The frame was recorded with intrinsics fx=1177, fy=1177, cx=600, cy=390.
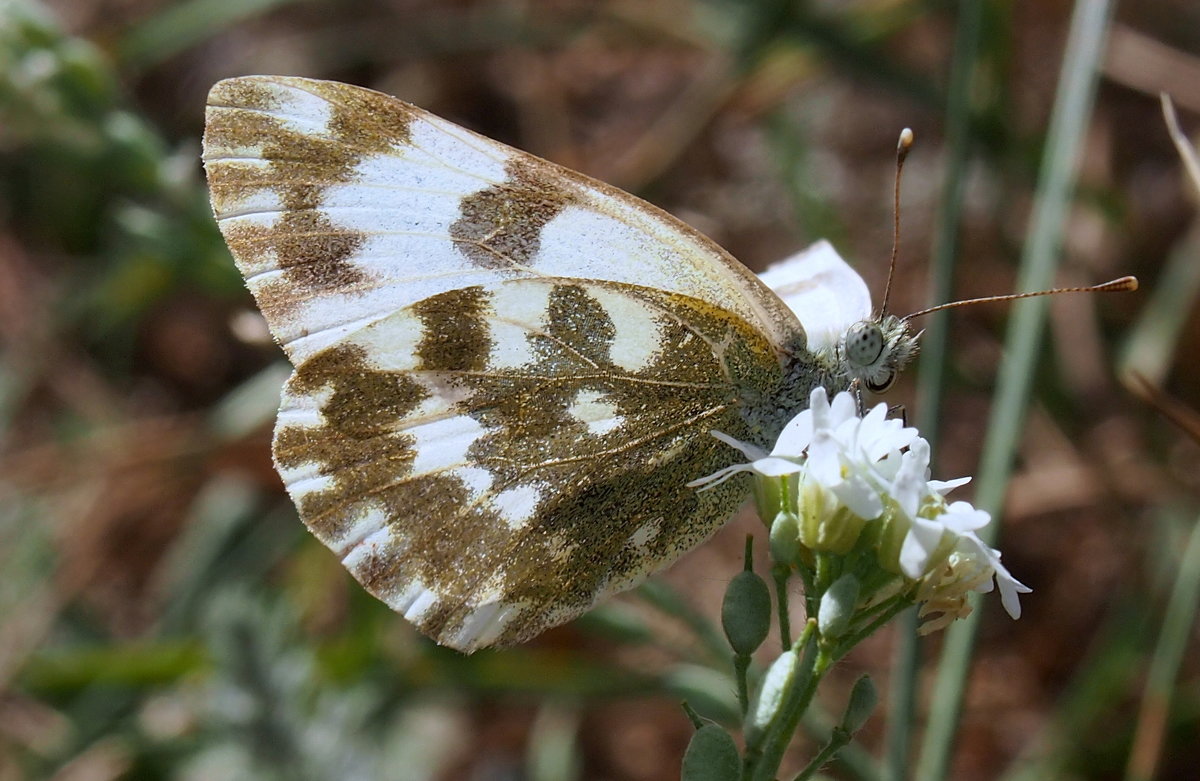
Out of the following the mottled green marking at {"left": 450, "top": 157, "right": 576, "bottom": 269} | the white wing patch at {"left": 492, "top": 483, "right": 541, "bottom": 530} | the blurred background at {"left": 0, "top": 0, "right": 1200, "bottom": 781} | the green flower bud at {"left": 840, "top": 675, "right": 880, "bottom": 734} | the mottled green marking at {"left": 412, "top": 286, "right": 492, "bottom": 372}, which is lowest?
the blurred background at {"left": 0, "top": 0, "right": 1200, "bottom": 781}

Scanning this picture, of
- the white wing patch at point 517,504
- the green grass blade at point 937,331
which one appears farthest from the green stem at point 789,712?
the white wing patch at point 517,504

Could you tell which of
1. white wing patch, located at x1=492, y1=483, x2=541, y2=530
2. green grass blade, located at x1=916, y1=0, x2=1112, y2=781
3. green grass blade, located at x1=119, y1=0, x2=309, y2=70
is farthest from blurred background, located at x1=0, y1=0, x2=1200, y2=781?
white wing patch, located at x1=492, y1=483, x2=541, y2=530

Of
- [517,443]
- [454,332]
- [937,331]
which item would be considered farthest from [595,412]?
[937,331]

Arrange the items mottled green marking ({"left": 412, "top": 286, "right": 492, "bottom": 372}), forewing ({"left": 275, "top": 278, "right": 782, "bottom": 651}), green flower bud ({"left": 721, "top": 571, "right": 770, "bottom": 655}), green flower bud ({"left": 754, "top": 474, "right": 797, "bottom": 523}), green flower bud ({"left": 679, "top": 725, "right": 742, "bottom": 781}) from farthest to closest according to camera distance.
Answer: mottled green marking ({"left": 412, "top": 286, "right": 492, "bottom": 372})
forewing ({"left": 275, "top": 278, "right": 782, "bottom": 651})
green flower bud ({"left": 754, "top": 474, "right": 797, "bottom": 523})
green flower bud ({"left": 721, "top": 571, "right": 770, "bottom": 655})
green flower bud ({"left": 679, "top": 725, "right": 742, "bottom": 781})

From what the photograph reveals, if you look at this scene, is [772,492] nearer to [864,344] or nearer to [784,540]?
[784,540]

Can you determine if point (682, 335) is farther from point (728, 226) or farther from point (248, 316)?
point (728, 226)

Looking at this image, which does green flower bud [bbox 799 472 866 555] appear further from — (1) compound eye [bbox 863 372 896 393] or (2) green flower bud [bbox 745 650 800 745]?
(1) compound eye [bbox 863 372 896 393]

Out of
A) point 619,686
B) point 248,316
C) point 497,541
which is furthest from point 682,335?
point 619,686
